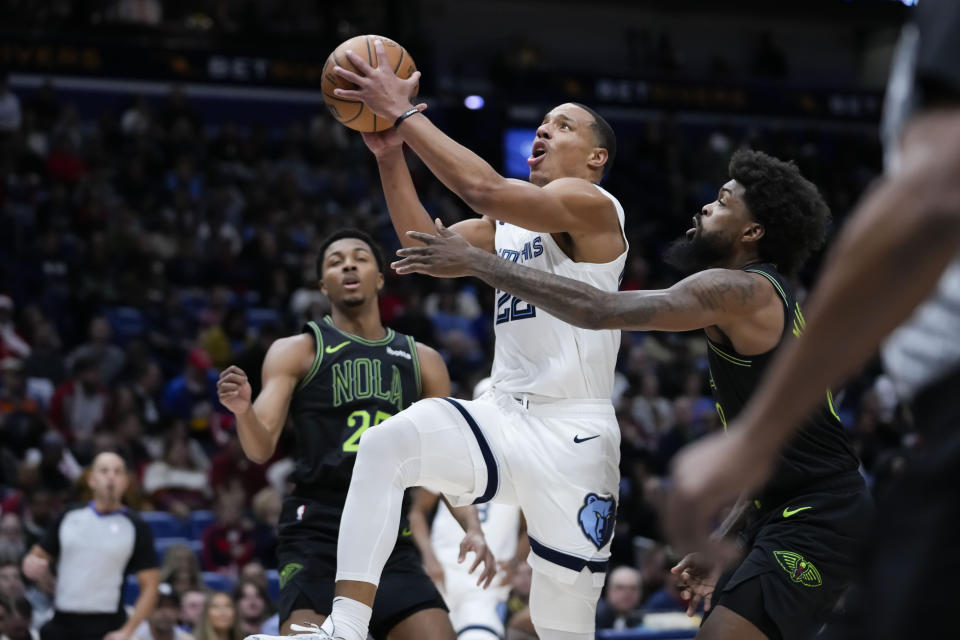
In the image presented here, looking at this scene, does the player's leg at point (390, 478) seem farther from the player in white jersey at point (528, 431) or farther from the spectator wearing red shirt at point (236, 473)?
the spectator wearing red shirt at point (236, 473)

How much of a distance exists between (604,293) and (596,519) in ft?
3.71

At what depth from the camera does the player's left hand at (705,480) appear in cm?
193

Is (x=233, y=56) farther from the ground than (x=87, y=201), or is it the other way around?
(x=233, y=56)

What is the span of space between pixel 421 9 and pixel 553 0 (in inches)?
89.0

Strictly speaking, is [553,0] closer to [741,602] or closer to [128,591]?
[128,591]

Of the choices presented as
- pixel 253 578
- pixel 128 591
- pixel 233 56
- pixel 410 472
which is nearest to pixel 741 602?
pixel 410 472

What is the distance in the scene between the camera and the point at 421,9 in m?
19.1

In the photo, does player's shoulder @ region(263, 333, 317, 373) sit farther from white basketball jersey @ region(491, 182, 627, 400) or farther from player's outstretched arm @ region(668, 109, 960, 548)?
player's outstretched arm @ region(668, 109, 960, 548)

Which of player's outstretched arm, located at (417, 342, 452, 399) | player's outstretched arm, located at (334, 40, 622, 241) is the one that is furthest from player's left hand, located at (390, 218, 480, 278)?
player's outstretched arm, located at (417, 342, 452, 399)

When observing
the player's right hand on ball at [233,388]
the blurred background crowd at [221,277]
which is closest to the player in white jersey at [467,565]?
the blurred background crowd at [221,277]

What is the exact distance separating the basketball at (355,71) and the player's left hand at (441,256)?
40.2 inches

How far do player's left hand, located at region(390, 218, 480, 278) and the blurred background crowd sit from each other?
477 centimetres

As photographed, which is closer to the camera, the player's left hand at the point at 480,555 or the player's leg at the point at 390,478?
the player's leg at the point at 390,478

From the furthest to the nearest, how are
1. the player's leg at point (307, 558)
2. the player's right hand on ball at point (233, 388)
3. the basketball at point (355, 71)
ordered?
1. the player's leg at point (307, 558)
2. the player's right hand on ball at point (233, 388)
3. the basketball at point (355, 71)
